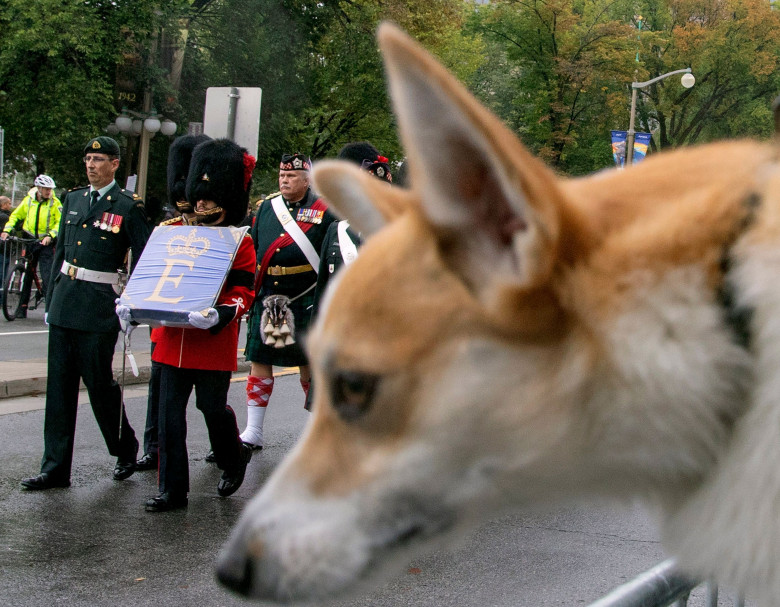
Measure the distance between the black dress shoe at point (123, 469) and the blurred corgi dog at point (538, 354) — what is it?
524cm

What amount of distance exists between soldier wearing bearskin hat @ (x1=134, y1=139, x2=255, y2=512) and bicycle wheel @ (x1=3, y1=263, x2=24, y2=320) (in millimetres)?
9991

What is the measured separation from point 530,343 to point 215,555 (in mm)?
4040

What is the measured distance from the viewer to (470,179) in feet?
3.88

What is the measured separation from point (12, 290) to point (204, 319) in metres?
11.1

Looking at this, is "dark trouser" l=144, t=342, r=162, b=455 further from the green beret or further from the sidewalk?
the sidewalk

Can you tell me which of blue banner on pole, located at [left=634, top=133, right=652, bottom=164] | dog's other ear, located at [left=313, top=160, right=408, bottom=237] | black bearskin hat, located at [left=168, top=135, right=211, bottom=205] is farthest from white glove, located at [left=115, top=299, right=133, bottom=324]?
blue banner on pole, located at [left=634, top=133, right=652, bottom=164]

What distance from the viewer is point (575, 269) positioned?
118cm

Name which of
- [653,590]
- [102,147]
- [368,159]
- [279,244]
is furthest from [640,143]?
[653,590]

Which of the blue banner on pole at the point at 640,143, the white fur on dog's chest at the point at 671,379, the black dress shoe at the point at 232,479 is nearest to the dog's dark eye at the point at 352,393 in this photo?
the white fur on dog's chest at the point at 671,379

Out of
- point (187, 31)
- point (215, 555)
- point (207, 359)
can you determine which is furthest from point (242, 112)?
point (187, 31)

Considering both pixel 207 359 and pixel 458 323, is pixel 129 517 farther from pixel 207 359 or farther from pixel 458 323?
pixel 458 323

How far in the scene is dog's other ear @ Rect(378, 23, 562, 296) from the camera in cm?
110

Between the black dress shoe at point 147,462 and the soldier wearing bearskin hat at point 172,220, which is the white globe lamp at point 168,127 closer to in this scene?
the soldier wearing bearskin hat at point 172,220

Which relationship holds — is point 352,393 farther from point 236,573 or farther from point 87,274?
point 87,274
